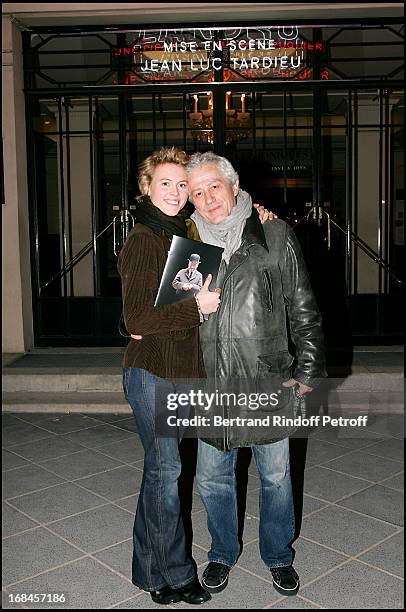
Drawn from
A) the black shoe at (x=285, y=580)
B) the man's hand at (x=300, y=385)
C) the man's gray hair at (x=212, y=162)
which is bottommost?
the black shoe at (x=285, y=580)

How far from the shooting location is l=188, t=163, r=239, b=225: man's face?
114 inches

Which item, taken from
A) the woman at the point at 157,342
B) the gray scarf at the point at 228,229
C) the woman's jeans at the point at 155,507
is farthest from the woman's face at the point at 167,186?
the woman's jeans at the point at 155,507

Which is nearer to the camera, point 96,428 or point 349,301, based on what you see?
point 96,428

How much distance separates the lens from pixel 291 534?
10.1 ft

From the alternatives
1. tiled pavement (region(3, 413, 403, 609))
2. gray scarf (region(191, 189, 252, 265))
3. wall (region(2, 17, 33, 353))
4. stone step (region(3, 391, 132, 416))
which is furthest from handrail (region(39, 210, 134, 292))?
gray scarf (region(191, 189, 252, 265))

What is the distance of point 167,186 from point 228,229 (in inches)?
14.1

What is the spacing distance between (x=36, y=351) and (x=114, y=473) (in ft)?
11.8

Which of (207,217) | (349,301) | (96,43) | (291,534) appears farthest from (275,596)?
(96,43)

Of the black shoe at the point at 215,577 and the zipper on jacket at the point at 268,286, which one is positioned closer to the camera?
the zipper on jacket at the point at 268,286

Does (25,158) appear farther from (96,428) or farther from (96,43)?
(96,428)

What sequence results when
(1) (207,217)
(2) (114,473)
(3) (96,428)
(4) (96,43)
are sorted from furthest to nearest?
(4) (96,43) → (3) (96,428) → (2) (114,473) → (1) (207,217)

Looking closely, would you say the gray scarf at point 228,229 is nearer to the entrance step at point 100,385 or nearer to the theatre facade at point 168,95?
the entrance step at point 100,385

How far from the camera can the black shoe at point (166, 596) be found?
9.70 feet

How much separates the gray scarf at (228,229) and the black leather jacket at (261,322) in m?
0.03
